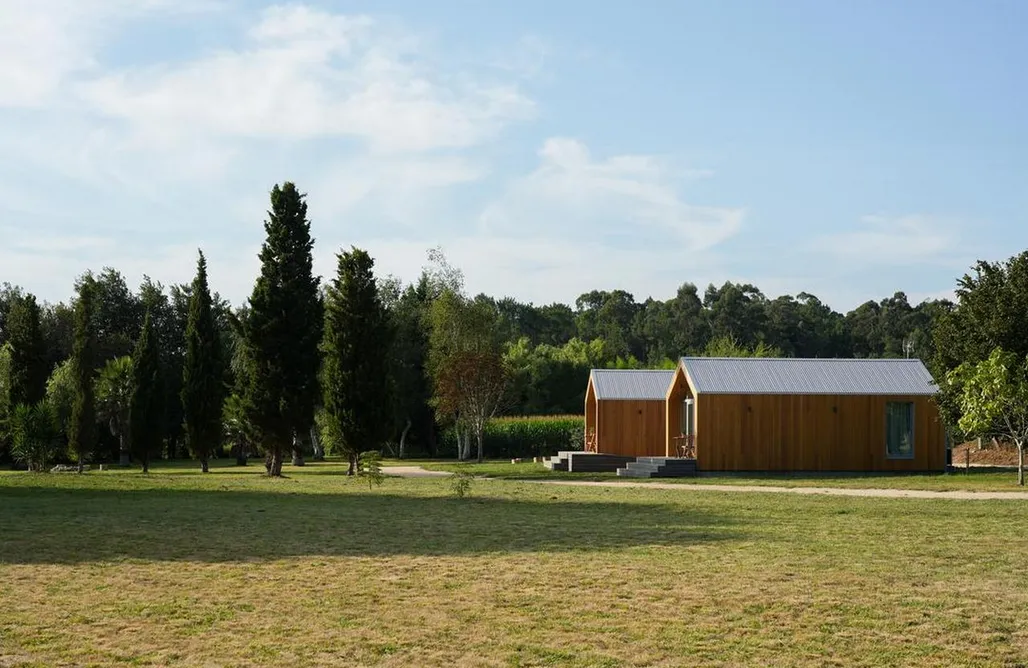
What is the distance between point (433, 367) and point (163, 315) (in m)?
16.6

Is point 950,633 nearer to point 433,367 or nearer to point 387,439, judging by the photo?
point 387,439

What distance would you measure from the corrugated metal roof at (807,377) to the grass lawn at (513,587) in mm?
15144

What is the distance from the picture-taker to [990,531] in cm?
1432

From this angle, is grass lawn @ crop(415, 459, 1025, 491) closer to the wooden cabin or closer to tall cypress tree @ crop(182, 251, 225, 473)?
the wooden cabin

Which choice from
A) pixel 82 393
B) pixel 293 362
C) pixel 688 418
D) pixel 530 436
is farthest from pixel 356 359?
pixel 530 436

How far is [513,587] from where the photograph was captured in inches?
376

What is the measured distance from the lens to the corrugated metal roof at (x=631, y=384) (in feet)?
129

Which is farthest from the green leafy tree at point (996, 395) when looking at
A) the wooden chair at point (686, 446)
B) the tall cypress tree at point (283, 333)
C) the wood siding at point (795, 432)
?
the tall cypress tree at point (283, 333)

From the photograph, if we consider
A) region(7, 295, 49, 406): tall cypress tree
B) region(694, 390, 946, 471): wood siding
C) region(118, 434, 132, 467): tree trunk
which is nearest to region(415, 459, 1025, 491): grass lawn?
region(694, 390, 946, 471): wood siding

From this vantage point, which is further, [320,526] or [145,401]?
[145,401]

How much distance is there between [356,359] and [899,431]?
16.6 meters

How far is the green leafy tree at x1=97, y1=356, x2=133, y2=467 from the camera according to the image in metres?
40.1

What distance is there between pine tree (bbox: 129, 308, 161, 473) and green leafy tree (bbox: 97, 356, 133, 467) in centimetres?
45

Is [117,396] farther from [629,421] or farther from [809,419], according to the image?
[809,419]
